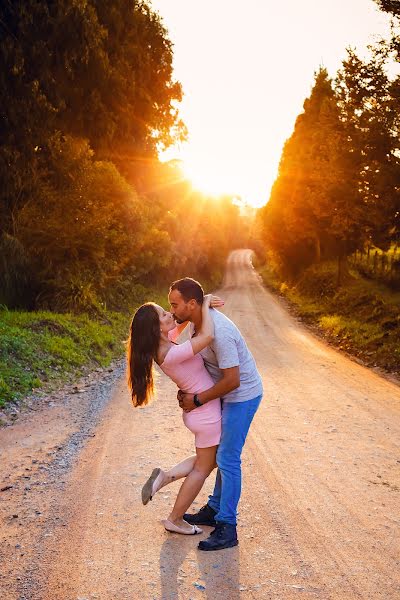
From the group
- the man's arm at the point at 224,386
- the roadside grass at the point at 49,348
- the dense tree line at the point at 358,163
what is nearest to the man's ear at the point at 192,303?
the man's arm at the point at 224,386

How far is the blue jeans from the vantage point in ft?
14.6

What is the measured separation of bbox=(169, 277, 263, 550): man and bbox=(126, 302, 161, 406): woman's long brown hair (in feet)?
0.66

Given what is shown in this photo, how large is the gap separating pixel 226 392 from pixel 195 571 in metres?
1.32

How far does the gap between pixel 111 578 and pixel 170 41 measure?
2091 cm

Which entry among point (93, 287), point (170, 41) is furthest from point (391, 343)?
point (170, 41)

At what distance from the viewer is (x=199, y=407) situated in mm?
4410

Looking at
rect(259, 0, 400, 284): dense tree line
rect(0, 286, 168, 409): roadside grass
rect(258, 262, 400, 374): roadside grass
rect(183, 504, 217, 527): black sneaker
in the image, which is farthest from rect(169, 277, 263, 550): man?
rect(259, 0, 400, 284): dense tree line

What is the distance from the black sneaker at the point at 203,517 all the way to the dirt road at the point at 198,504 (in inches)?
11.7

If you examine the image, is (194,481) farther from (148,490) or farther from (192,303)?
(192,303)

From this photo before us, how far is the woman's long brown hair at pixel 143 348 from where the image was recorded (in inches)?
170

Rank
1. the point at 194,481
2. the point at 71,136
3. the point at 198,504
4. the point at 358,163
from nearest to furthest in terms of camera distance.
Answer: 1. the point at 194,481
2. the point at 198,504
3. the point at 71,136
4. the point at 358,163

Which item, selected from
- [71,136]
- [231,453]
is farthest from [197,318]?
[71,136]

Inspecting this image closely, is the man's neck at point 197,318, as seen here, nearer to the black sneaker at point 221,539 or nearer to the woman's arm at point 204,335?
the woman's arm at point 204,335

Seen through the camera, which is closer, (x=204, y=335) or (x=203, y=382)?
(x=204, y=335)
